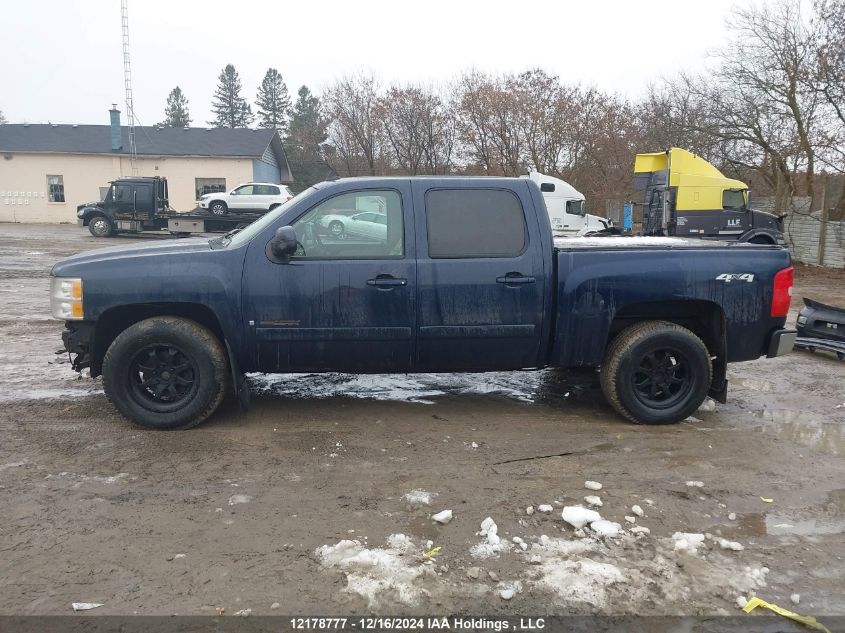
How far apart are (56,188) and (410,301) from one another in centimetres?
4160

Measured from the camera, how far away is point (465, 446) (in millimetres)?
4734

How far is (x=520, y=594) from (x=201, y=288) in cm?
305

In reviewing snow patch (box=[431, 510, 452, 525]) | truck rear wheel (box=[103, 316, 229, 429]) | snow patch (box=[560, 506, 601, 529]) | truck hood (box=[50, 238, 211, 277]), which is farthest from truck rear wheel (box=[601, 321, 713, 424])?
truck hood (box=[50, 238, 211, 277])

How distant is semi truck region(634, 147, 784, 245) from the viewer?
58.7 feet

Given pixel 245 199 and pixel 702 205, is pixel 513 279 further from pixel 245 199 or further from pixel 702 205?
pixel 245 199

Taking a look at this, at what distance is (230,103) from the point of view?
82.3m

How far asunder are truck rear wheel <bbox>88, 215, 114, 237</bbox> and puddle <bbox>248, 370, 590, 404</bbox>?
24362 mm

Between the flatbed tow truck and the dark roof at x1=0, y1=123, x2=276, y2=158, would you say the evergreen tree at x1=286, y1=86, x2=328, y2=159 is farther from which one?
the flatbed tow truck

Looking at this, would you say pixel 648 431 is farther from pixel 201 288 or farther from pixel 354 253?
pixel 201 288

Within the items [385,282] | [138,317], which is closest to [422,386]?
[385,282]

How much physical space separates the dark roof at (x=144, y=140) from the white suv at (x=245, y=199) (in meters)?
10.4

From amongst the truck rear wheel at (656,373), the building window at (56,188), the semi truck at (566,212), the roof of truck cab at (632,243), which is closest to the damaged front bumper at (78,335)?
the roof of truck cab at (632,243)

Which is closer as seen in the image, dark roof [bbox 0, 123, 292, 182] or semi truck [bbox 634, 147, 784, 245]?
semi truck [bbox 634, 147, 784, 245]

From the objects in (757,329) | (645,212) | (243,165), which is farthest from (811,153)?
(243,165)
